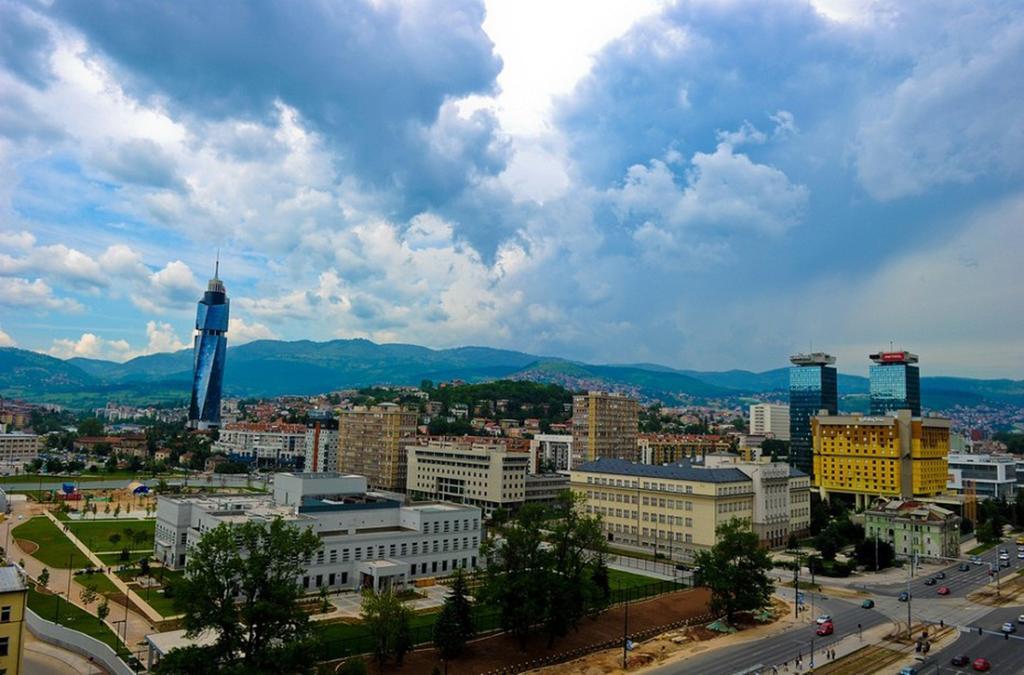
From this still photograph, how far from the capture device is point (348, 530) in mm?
58688

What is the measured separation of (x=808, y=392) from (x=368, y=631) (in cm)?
15061

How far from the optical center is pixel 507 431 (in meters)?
182

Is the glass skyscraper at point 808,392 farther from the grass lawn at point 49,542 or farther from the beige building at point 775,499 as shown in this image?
the grass lawn at point 49,542

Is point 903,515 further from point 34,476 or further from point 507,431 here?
point 34,476

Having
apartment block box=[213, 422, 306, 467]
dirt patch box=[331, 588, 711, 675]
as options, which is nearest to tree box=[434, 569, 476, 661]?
dirt patch box=[331, 588, 711, 675]

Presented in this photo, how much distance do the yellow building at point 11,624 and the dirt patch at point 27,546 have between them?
4507cm

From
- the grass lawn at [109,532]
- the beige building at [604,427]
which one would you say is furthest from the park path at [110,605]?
the beige building at [604,427]

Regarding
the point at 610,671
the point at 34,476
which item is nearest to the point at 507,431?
the point at 34,476

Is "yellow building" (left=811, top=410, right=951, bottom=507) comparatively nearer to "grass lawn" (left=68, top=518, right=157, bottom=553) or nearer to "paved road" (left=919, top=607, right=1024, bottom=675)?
"paved road" (left=919, top=607, right=1024, bottom=675)

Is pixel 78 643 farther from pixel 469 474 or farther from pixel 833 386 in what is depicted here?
pixel 833 386

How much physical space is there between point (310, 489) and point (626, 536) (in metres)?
35.9

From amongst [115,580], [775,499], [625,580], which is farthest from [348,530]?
[775,499]

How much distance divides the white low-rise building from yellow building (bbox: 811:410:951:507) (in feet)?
242

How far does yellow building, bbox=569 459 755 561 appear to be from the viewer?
241 ft
